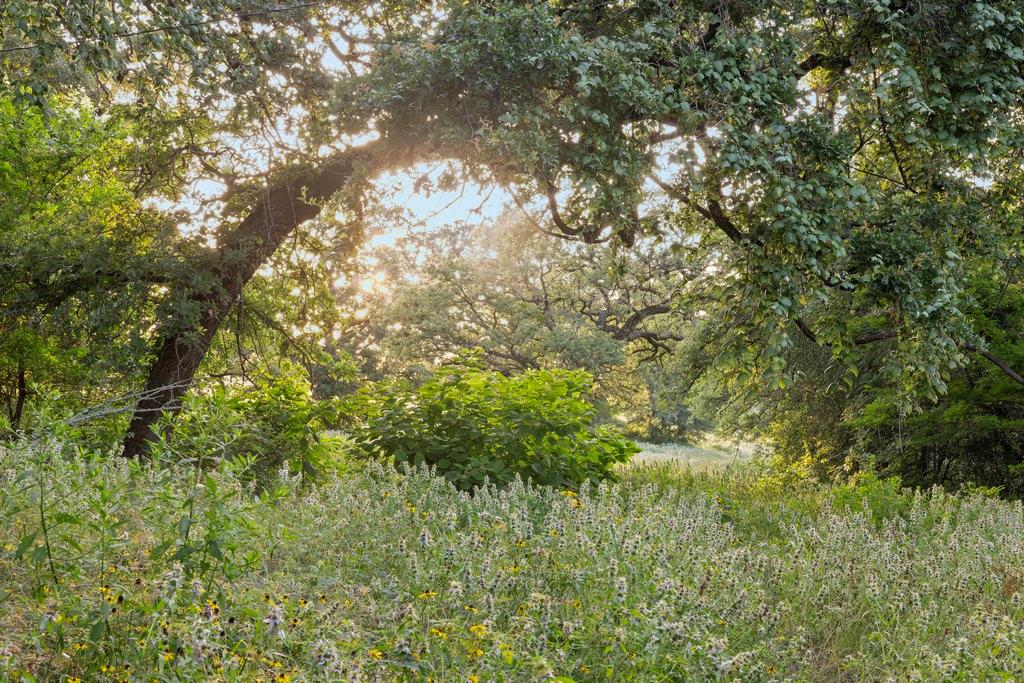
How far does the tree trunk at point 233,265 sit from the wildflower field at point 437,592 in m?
3.71

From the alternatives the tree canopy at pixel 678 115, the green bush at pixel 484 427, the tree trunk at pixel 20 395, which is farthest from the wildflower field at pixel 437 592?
the tree trunk at pixel 20 395

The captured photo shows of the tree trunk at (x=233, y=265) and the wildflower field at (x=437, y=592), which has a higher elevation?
the tree trunk at (x=233, y=265)

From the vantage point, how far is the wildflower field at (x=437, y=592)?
3.16 metres

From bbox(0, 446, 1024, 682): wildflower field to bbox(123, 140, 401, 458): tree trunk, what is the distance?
371 centimetres

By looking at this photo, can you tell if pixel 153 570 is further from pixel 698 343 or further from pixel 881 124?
pixel 698 343

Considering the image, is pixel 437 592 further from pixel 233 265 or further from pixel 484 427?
pixel 233 265

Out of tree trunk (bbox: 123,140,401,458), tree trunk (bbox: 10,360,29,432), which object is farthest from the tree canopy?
tree trunk (bbox: 10,360,29,432)

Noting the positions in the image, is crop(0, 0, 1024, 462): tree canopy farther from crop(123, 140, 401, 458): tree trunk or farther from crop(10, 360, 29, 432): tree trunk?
crop(10, 360, 29, 432): tree trunk

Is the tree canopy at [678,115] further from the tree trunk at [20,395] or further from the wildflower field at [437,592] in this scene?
the tree trunk at [20,395]

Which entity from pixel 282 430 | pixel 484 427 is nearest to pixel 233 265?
pixel 282 430

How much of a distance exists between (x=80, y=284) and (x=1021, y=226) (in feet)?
32.0

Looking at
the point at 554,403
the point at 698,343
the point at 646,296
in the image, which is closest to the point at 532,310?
the point at 646,296

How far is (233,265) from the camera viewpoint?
9.16 meters

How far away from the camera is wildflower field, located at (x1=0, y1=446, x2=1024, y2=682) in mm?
3162
